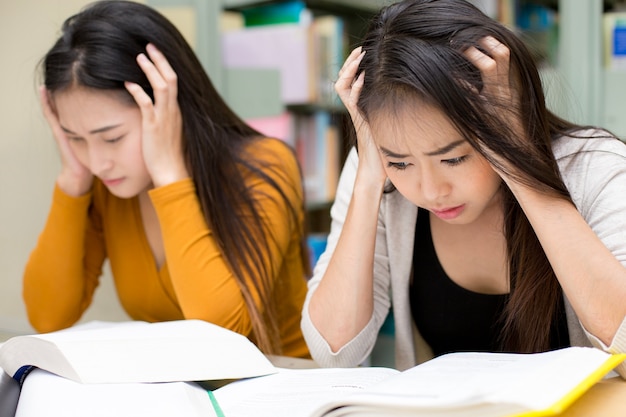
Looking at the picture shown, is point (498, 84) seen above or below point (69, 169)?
above

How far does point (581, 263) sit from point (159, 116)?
2.32 feet

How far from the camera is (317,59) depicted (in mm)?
2150

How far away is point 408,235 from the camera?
40.9 inches

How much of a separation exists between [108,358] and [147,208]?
0.61 meters

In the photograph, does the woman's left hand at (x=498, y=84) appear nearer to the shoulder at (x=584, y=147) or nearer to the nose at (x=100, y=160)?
the shoulder at (x=584, y=147)

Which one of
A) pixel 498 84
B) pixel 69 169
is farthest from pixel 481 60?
pixel 69 169

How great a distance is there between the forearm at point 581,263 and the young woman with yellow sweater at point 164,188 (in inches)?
19.2

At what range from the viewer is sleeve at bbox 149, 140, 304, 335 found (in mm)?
1123

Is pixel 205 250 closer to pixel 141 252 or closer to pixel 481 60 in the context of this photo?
pixel 141 252

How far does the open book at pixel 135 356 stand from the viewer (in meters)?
0.75

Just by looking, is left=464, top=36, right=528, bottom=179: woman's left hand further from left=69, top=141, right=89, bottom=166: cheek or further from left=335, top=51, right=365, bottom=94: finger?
left=69, top=141, right=89, bottom=166: cheek

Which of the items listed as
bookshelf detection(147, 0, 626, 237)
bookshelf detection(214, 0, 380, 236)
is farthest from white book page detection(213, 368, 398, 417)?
bookshelf detection(214, 0, 380, 236)

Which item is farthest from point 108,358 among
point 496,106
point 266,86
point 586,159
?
point 266,86

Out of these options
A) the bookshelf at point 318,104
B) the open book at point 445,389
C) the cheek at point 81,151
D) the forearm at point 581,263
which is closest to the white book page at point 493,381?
the open book at point 445,389
